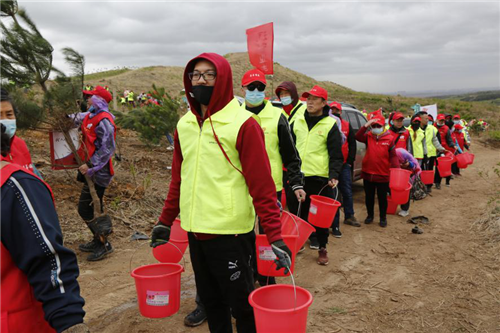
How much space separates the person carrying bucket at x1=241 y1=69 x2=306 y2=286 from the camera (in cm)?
374

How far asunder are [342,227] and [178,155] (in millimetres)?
4512

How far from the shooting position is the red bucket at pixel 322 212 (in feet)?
14.5

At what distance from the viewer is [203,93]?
230 centimetres

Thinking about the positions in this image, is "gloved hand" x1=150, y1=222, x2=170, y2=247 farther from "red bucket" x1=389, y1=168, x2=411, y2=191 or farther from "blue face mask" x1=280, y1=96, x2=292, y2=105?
"red bucket" x1=389, y1=168, x2=411, y2=191

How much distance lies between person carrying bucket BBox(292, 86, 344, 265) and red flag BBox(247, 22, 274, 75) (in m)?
2.33

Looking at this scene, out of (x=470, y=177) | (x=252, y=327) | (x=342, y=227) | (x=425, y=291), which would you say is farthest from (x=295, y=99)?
(x=470, y=177)

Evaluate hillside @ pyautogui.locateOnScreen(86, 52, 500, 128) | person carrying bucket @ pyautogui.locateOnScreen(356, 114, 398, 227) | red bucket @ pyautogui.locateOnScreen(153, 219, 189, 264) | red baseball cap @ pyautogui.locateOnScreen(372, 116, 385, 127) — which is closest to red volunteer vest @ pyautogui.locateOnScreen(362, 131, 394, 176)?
person carrying bucket @ pyautogui.locateOnScreen(356, 114, 398, 227)

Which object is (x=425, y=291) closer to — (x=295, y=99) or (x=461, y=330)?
(x=461, y=330)

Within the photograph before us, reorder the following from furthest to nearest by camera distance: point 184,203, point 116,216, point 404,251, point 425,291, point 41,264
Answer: point 116,216, point 404,251, point 425,291, point 184,203, point 41,264

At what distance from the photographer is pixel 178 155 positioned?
8.58 feet

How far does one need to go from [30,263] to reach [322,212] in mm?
3462

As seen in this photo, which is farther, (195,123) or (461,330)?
(461,330)

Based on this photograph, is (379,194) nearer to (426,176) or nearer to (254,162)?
(426,176)

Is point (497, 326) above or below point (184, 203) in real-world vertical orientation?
below
